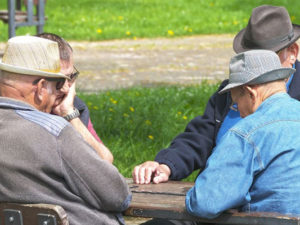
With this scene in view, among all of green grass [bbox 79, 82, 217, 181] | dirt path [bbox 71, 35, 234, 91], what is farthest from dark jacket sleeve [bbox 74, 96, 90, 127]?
dirt path [bbox 71, 35, 234, 91]

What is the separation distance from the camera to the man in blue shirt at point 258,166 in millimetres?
2801

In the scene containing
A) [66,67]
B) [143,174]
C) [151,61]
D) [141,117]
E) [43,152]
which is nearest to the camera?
[43,152]

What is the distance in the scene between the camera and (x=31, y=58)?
115 inches

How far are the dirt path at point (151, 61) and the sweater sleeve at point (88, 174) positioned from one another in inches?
272

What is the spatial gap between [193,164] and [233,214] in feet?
3.53

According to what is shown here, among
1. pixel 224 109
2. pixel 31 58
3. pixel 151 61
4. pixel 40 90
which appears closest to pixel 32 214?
pixel 40 90

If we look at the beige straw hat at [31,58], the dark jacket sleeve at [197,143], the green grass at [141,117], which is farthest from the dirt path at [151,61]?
the beige straw hat at [31,58]

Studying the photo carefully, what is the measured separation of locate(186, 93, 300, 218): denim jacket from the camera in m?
2.80

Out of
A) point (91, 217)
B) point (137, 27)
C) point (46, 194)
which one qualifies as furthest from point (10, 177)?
point (137, 27)

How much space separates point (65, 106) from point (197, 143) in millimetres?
737

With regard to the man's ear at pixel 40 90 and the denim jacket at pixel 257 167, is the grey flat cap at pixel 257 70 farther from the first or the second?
the man's ear at pixel 40 90

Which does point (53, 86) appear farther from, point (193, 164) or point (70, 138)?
point (193, 164)

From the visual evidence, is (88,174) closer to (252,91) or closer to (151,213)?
(151,213)

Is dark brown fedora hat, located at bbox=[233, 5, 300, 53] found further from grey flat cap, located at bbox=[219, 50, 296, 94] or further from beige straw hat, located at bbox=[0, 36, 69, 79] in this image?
beige straw hat, located at bbox=[0, 36, 69, 79]
